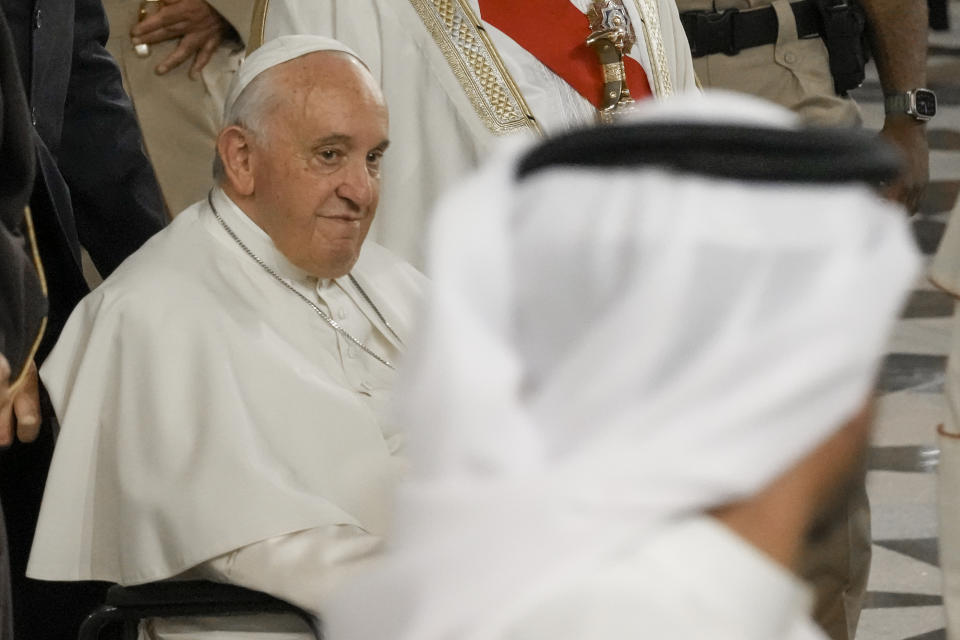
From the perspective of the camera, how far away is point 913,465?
5410 millimetres

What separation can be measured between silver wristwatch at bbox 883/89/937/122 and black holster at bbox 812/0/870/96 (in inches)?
5.5

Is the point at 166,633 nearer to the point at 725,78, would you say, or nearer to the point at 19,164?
the point at 19,164

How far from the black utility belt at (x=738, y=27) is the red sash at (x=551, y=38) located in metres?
0.75

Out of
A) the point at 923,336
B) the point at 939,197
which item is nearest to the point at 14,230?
the point at 923,336

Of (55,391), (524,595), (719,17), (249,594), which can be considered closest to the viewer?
(524,595)

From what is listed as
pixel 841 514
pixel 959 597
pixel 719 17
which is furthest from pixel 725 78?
pixel 841 514

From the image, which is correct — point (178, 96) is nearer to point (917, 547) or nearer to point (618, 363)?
point (917, 547)

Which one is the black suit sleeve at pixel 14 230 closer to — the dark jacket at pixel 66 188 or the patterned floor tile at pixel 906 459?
the dark jacket at pixel 66 188

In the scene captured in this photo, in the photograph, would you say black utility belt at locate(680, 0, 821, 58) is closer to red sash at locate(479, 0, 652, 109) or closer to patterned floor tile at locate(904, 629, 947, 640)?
red sash at locate(479, 0, 652, 109)

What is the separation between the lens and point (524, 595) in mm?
1276

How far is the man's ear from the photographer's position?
3061 millimetres

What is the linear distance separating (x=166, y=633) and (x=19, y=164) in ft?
2.65

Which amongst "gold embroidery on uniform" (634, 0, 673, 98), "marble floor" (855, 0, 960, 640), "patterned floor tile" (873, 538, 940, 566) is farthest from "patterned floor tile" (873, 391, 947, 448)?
"gold embroidery on uniform" (634, 0, 673, 98)

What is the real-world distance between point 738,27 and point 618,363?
3.37 meters
